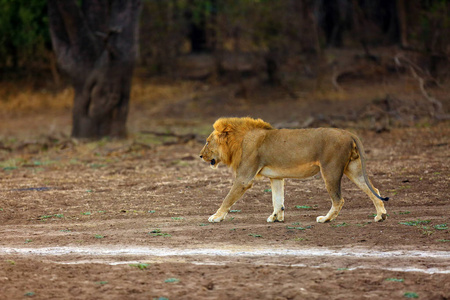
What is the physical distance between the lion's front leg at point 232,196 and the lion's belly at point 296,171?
33cm

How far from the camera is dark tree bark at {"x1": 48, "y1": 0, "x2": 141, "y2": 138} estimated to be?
57.9 feet

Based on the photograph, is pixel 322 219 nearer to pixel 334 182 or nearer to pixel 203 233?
pixel 334 182

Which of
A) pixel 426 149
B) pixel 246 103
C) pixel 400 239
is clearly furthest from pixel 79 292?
pixel 246 103

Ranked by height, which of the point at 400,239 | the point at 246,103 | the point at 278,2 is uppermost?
the point at 278,2

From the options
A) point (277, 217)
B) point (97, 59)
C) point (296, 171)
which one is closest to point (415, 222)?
point (296, 171)

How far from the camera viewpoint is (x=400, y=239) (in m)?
7.30

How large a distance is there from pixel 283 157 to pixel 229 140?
2.47 ft

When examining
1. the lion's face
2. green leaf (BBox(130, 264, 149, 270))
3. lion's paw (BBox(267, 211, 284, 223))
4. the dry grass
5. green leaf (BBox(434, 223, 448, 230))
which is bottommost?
the dry grass

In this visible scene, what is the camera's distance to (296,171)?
8281mm

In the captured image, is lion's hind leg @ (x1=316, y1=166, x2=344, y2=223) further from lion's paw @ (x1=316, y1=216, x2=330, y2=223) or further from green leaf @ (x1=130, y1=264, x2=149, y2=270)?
green leaf @ (x1=130, y1=264, x2=149, y2=270)

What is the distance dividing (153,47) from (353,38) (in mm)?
8354

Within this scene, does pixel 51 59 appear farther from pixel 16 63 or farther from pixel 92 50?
pixel 92 50

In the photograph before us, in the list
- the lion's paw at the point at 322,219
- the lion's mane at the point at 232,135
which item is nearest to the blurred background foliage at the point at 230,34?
the lion's mane at the point at 232,135

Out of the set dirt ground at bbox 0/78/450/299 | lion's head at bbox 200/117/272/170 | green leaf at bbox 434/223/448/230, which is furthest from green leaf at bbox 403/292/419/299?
lion's head at bbox 200/117/272/170
